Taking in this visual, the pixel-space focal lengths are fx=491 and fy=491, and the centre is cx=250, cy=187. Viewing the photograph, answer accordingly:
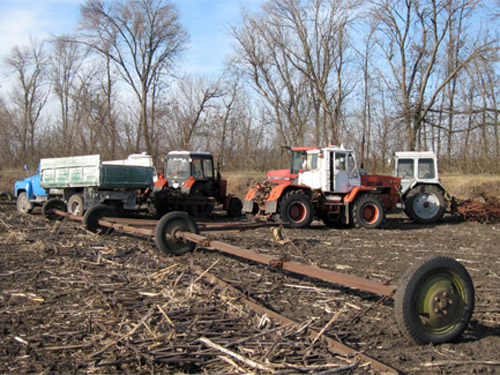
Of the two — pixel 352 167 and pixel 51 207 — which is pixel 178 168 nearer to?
pixel 51 207

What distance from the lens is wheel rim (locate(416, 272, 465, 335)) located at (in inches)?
163

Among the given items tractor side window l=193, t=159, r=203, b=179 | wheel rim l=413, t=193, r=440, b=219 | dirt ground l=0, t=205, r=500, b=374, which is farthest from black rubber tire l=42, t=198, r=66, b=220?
wheel rim l=413, t=193, r=440, b=219

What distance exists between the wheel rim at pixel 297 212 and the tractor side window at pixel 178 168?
4847mm


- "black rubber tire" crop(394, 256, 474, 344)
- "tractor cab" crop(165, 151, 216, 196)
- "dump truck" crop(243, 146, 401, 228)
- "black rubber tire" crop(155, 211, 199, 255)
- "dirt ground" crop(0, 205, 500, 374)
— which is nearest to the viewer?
"dirt ground" crop(0, 205, 500, 374)

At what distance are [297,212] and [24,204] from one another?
9752 millimetres

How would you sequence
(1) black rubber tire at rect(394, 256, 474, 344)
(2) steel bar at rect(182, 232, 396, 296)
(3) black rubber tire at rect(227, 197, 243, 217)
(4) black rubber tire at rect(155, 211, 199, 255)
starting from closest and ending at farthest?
1. (1) black rubber tire at rect(394, 256, 474, 344)
2. (2) steel bar at rect(182, 232, 396, 296)
3. (4) black rubber tire at rect(155, 211, 199, 255)
4. (3) black rubber tire at rect(227, 197, 243, 217)

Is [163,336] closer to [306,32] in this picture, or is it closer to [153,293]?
[153,293]

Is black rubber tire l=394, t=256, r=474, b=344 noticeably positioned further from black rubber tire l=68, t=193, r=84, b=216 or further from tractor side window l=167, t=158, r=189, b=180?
tractor side window l=167, t=158, r=189, b=180

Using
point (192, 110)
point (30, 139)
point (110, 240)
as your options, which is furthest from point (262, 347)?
point (30, 139)

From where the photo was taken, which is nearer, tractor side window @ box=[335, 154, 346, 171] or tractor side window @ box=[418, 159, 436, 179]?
tractor side window @ box=[335, 154, 346, 171]

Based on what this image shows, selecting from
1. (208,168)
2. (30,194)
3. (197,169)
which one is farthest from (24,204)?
(208,168)

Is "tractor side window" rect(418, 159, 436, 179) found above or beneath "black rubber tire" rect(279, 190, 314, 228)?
above

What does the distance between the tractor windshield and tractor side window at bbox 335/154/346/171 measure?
5582mm

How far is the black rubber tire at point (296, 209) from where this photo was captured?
13898 millimetres
